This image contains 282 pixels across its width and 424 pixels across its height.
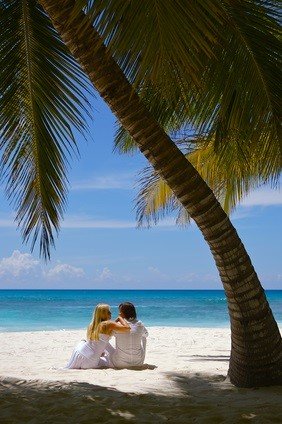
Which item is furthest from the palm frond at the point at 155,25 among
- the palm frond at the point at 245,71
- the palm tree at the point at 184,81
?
the palm frond at the point at 245,71

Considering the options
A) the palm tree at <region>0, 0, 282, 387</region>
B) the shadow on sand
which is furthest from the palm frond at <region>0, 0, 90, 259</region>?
the shadow on sand

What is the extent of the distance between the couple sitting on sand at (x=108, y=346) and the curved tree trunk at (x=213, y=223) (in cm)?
226

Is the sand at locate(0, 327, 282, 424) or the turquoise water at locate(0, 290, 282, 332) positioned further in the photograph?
the turquoise water at locate(0, 290, 282, 332)

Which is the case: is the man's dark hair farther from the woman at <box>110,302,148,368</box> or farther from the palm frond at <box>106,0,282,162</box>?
the palm frond at <box>106,0,282,162</box>

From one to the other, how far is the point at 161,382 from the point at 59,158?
2747 mm

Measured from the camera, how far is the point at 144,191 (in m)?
11.6

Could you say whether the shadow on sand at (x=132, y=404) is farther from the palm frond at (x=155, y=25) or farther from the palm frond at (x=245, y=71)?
the palm frond at (x=155, y=25)

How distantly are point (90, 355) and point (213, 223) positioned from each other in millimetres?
3029

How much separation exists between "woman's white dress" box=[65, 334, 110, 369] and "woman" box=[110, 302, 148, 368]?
13cm

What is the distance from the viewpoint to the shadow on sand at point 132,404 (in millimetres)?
4477

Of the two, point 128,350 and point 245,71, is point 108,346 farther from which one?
point 245,71

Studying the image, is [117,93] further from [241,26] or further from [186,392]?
[186,392]

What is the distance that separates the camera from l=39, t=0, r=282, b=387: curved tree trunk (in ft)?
17.8

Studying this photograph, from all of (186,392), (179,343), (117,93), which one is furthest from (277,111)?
(179,343)
